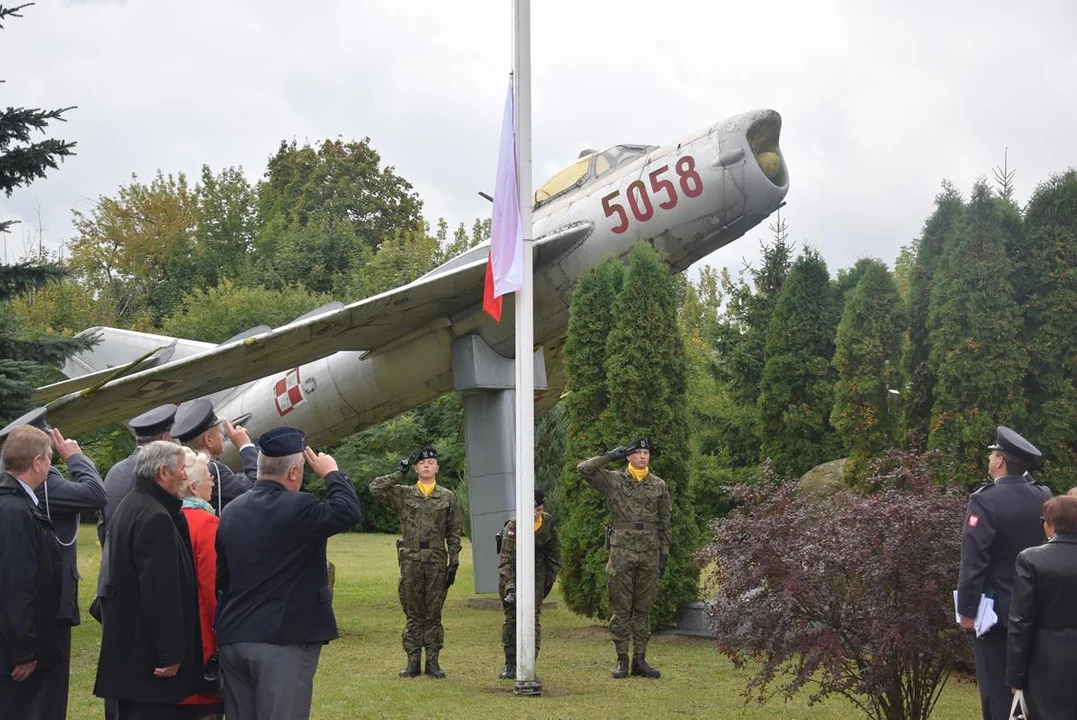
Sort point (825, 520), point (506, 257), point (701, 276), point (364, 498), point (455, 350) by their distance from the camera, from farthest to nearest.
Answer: point (701, 276)
point (364, 498)
point (455, 350)
point (506, 257)
point (825, 520)

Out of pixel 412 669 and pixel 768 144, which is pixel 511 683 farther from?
pixel 768 144

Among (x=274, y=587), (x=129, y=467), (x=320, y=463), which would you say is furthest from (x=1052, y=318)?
(x=274, y=587)

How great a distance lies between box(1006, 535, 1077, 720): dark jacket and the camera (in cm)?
521

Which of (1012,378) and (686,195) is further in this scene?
(686,195)

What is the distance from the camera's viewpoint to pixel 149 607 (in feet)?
15.7

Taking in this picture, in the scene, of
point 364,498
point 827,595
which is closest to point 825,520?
point 827,595

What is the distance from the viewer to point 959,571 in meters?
6.38

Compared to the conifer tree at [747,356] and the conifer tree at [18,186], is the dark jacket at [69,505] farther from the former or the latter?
the conifer tree at [747,356]

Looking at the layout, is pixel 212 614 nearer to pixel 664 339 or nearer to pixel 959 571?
pixel 959 571

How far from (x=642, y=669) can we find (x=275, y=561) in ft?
17.7

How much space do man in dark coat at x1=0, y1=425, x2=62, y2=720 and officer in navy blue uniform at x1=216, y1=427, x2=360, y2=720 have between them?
36.9 inches

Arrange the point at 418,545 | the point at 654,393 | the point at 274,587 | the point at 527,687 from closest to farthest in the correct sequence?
the point at 274,587
the point at 527,687
the point at 418,545
the point at 654,393

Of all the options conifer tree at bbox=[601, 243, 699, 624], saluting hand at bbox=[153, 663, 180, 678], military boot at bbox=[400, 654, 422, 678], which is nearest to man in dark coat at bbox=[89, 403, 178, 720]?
saluting hand at bbox=[153, 663, 180, 678]

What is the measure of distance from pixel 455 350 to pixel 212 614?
8454mm
